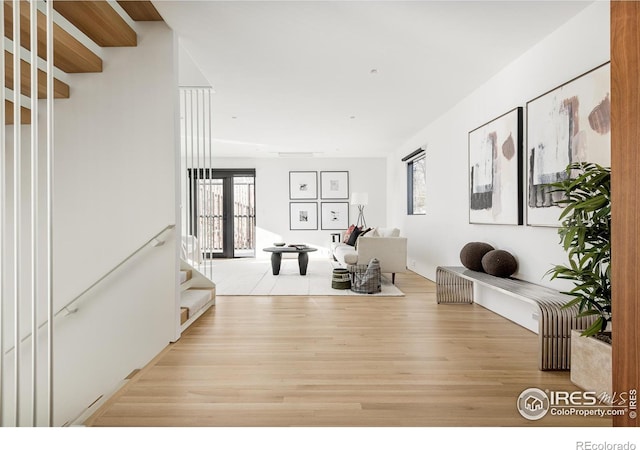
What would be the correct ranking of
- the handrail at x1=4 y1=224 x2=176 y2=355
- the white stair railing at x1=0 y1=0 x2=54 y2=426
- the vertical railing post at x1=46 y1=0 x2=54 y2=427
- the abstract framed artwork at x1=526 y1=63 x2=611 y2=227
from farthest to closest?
1. the handrail at x1=4 y1=224 x2=176 y2=355
2. the abstract framed artwork at x1=526 y1=63 x2=611 y2=227
3. the vertical railing post at x1=46 y1=0 x2=54 y2=427
4. the white stair railing at x1=0 y1=0 x2=54 y2=426

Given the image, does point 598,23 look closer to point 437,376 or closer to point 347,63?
point 347,63

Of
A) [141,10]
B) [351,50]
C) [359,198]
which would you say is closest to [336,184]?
[359,198]

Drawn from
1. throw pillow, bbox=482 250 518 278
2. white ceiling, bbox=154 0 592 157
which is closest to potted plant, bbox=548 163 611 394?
throw pillow, bbox=482 250 518 278

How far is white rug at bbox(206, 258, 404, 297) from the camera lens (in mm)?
4941

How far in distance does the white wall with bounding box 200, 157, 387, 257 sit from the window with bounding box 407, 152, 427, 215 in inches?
78.9

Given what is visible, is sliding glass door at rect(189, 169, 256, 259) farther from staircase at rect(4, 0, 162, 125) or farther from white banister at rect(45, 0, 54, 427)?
white banister at rect(45, 0, 54, 427)

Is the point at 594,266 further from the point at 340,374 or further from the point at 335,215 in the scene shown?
the point at 335,215

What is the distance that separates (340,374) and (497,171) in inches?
104

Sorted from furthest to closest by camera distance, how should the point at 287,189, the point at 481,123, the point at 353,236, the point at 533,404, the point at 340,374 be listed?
the point at 287,189
the point at 353,236
the point at 481,123
the point at 340,374
the point at 533,404

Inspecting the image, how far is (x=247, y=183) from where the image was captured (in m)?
9.24

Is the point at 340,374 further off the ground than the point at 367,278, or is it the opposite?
the point at 367,278

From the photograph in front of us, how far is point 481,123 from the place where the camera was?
13.7 feet

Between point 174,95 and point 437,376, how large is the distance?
2989 millimetres
